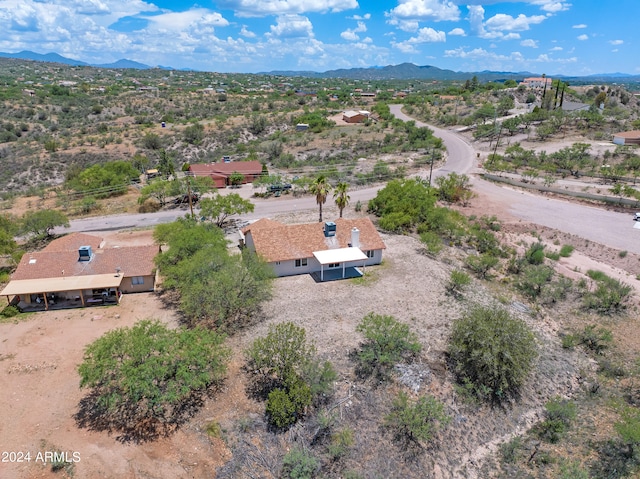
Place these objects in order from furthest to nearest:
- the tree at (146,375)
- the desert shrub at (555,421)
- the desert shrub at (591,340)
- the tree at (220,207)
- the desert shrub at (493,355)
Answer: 1. the tree at (220,207)
2. the desert shrub at (591,340)
3. the desert shrub at (493,355)
4. the desert shrub at (555,421)
5. the tree at (146,375)

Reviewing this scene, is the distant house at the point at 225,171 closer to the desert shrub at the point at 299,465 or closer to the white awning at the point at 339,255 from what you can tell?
the white awning at the point at 339,255

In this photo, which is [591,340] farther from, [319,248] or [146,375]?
[146,375]

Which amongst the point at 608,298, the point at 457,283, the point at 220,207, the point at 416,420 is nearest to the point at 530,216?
the point at 608,298

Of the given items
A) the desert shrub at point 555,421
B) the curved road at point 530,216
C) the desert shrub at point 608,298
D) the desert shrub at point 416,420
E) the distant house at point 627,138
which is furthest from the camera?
the distant house at point 627,138

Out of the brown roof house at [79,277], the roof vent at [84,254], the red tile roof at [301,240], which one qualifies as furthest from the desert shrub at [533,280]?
the roof vent at [84,254]

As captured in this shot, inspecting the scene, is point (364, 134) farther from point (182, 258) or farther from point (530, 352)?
point (530, 352)
